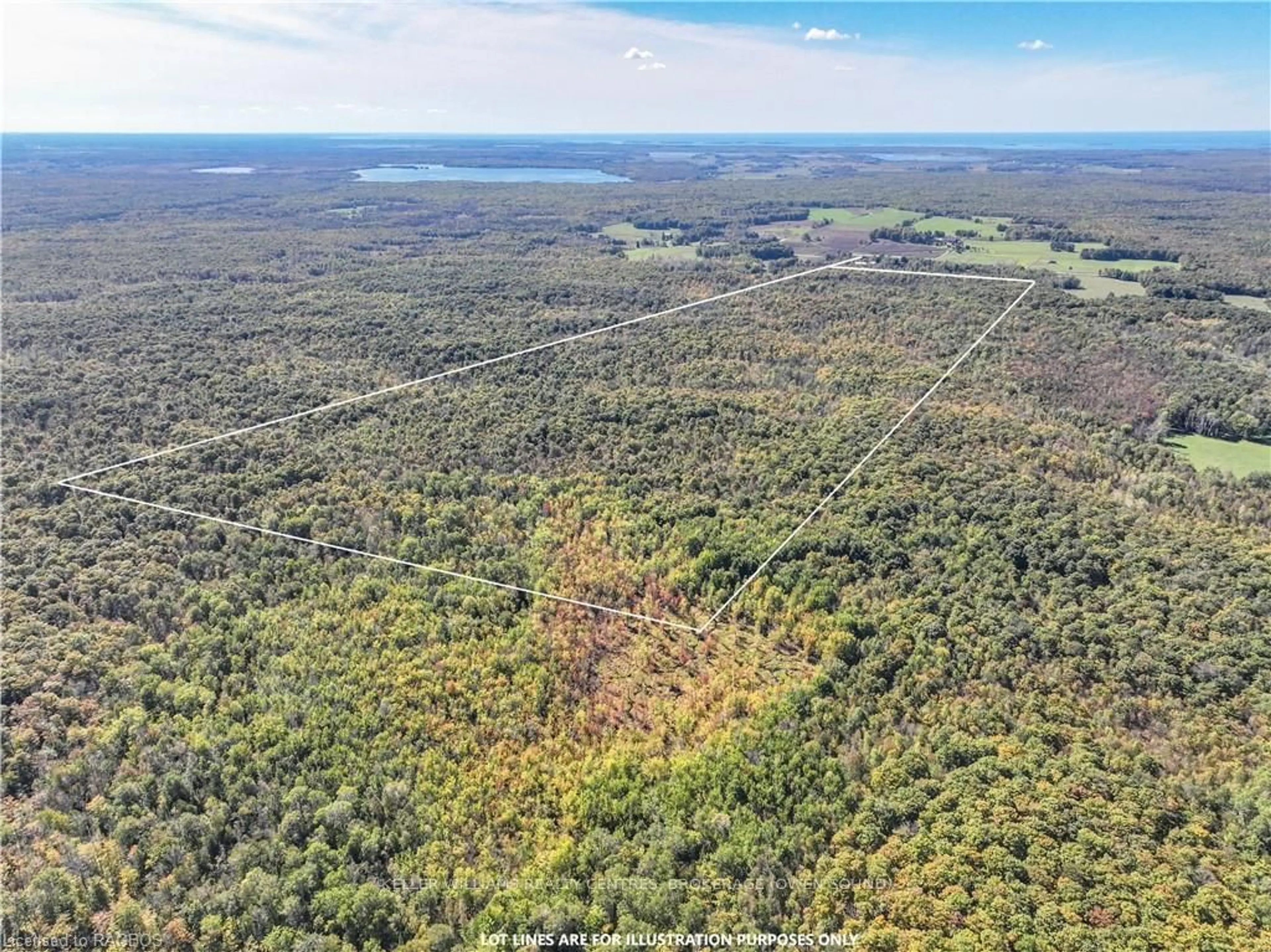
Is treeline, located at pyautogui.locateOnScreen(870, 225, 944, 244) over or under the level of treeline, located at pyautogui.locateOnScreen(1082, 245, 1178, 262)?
over

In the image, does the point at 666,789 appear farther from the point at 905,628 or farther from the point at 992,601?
the point at 992,601

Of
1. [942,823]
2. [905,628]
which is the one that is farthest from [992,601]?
[942,823]

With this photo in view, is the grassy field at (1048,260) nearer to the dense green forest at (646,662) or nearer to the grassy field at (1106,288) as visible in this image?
the grassy field at (1106,288)

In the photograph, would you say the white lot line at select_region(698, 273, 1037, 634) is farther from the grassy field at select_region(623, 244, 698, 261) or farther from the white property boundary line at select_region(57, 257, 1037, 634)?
the grassy field at select_region(623, 244, 698, 261)

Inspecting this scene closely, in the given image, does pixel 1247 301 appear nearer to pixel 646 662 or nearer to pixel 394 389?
pixel 646 662

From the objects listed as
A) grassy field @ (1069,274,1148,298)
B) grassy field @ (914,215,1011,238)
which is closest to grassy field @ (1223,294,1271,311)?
grassy field @ (1069,274,1148,298)

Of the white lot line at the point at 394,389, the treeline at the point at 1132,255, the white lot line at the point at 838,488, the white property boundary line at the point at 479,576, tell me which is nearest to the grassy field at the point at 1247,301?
the treeline at the point at 1132,255
